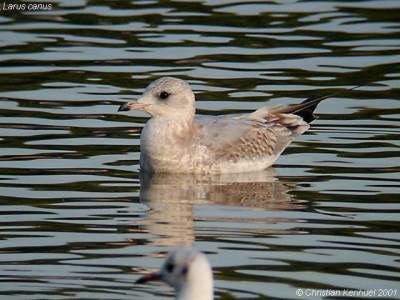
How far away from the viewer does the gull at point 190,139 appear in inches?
602

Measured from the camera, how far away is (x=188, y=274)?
9.27 meters

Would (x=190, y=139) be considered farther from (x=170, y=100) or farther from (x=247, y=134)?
(x=247, y=134)

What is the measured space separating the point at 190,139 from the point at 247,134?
2.39 ft

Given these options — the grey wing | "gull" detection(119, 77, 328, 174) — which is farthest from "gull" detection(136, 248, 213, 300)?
the grey wing

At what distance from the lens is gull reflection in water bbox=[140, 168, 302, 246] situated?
12.6 metres

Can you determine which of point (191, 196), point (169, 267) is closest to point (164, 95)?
point (191, 196)

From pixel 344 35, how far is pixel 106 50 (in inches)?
129

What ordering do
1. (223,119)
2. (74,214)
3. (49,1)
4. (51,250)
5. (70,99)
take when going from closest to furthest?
(51,250), (74,214), (223,119), (70,99), (49,1)

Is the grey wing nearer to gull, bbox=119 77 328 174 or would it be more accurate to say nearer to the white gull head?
gull, bbox=119 77 328 174

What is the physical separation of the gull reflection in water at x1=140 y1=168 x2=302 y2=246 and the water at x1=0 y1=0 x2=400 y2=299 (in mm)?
27

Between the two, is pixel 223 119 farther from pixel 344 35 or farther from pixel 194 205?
Answer: pixel 344 35

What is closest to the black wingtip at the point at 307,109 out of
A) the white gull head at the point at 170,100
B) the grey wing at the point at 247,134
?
the grey wing at the point at 247,134

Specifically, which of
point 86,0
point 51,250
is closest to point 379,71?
point 86,0

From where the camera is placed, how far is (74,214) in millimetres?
13055
